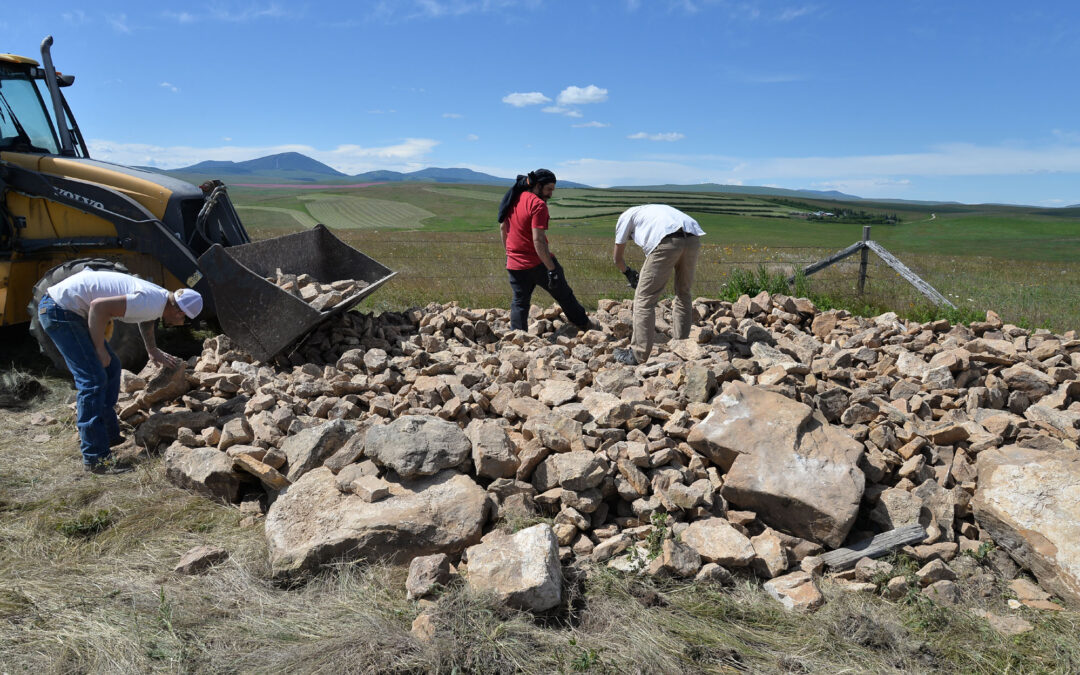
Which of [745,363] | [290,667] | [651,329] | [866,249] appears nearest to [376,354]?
[651,329]

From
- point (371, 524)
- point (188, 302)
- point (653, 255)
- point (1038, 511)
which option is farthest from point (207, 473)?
point (1038, 511)

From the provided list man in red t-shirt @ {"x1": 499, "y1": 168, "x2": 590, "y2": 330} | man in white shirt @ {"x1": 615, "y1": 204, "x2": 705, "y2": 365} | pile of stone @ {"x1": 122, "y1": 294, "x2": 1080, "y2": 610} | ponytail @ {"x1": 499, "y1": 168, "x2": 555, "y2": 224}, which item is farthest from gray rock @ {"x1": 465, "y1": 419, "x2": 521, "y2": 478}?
ponytail @ {"x1": 499, "y1": 168, "x2": 555, "y2": 224}

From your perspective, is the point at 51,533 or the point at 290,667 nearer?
the point at 290,667

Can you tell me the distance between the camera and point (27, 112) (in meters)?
7.36

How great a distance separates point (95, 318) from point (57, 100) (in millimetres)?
4253

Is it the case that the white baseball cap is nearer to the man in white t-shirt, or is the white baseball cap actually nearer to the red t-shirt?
the man in white t-shirt

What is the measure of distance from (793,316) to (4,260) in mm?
7855

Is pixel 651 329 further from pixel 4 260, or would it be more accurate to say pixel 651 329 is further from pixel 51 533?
pixel 4 260

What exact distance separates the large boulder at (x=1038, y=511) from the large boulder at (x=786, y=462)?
722 millimetres

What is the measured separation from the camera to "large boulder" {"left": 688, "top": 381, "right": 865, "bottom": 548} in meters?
3.84

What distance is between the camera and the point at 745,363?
539 cm

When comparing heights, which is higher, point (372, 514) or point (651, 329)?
point (651, 329)

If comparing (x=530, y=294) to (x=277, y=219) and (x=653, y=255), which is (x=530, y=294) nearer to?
Result: (x=653, y=255)

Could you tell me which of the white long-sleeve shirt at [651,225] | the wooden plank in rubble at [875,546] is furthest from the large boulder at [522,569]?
the white long-sleeve shirt at [651,225]
